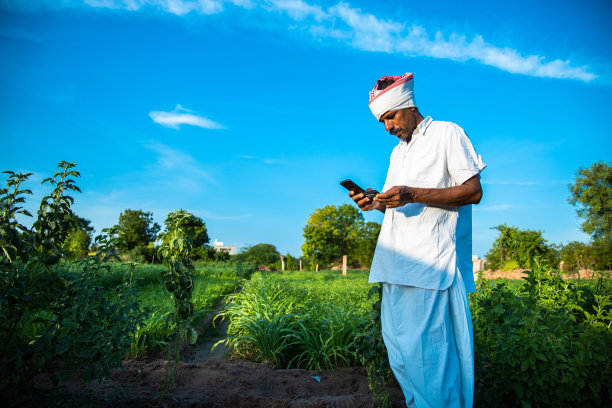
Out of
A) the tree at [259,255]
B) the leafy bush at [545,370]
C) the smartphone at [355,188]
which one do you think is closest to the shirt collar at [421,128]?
the smartphone at [355,188]

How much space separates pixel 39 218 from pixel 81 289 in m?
0.51

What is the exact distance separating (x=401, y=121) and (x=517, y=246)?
24.0m

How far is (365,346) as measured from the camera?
8.08 ft

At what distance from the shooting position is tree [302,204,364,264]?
40.0 m

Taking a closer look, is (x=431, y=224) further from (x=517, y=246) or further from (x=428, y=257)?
(x=517, y=246)

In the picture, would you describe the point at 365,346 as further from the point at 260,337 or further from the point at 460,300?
the point at 260,337

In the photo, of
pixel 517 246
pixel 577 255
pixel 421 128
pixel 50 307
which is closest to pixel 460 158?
pixel 421 128

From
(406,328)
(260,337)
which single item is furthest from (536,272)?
(260,337)

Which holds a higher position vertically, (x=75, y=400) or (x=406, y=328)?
(x=406, y=328)

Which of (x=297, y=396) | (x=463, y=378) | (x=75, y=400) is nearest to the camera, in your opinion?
(x=463, y=378)

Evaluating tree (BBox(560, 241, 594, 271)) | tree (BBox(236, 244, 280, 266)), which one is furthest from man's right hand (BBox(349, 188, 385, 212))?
tree (BBox(236, 244, 280, 266))

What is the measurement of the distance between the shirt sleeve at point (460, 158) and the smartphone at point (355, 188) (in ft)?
1.46

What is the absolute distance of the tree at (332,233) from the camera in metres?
40.0

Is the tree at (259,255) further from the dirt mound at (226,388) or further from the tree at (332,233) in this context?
the dirt mound at (226,388)
